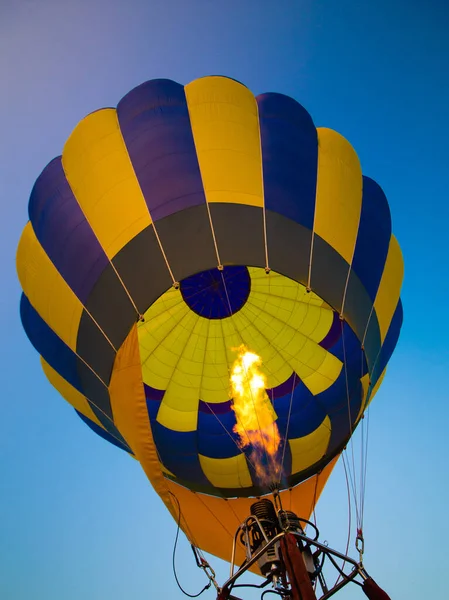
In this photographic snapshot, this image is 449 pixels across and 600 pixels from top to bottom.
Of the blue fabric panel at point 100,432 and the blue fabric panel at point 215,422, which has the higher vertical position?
the blue fabric panel at point 100,432

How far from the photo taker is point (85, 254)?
4.36 meters

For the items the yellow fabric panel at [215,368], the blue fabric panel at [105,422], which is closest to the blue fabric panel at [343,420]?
the yellow fabric panel at [215,368]

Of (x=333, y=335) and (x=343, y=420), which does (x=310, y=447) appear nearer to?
(x=343, y=420)

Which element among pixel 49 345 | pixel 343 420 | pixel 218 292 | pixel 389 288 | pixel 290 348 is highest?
pixel 218 292

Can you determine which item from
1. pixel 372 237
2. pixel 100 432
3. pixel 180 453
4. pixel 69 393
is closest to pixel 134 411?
pixel 69 393

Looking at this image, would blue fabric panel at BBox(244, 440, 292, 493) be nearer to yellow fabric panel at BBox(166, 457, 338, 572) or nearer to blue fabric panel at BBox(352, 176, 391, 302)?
yellow fabric panel at BBox(166, 457, 338, 572)

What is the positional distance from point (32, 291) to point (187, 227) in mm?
2011

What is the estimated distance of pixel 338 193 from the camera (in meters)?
4.60

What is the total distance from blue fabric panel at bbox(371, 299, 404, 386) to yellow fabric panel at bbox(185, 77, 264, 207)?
246 centimetres

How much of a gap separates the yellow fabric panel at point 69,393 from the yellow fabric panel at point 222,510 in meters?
1.41

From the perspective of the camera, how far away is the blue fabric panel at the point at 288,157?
14.3 feet

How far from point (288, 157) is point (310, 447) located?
364cm

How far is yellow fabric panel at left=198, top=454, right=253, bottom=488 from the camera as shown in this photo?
5.64m

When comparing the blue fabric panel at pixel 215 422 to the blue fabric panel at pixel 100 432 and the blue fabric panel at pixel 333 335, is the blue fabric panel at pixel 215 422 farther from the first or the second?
the blue fabric panel at pixel 333 335
